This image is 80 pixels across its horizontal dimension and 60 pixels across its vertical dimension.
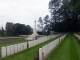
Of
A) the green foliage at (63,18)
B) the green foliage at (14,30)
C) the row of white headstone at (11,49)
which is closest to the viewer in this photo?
the row of white headstone at (11,49)

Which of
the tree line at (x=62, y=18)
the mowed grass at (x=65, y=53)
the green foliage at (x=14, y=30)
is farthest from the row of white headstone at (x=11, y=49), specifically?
the tree line at (x=62, y=18)

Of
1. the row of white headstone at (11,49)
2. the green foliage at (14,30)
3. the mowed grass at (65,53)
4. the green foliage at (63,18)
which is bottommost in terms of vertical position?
the mowed grass at (65,53)

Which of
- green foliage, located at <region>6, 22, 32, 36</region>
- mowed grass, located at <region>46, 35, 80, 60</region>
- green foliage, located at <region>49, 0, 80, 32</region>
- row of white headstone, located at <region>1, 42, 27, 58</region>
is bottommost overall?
mowed grass, located at <region>46, 35, 80, 60</region>

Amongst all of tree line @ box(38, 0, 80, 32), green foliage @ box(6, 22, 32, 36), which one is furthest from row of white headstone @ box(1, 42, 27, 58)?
tree line @ box(38, 0, 80, 32)

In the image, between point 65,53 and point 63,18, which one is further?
point 63,18

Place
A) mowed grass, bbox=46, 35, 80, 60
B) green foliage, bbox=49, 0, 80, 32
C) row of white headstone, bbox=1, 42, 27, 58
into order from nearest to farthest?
mowed grass, bbox=46, 35, 80, 60 < row of white headstone, bbox=1, 42, 27, 58 < green foliage, bbox=49, 0, 80, 32

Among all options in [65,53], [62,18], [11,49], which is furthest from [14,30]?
[65,53]

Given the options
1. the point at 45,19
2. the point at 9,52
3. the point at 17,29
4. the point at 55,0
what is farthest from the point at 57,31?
the point at 9,52

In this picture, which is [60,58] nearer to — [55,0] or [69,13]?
[69,13]

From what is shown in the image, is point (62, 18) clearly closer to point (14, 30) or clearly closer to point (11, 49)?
point (14, 30)

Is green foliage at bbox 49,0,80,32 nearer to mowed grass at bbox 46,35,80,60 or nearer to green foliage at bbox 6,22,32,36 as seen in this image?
green foliage at bbox 6,22,32,36

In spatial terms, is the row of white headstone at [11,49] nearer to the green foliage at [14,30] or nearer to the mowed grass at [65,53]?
the mowed grass at [65,53]

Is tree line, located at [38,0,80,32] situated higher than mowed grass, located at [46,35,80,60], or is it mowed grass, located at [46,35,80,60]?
tree line, located at [38,0,80,32]

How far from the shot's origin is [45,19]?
209ft
